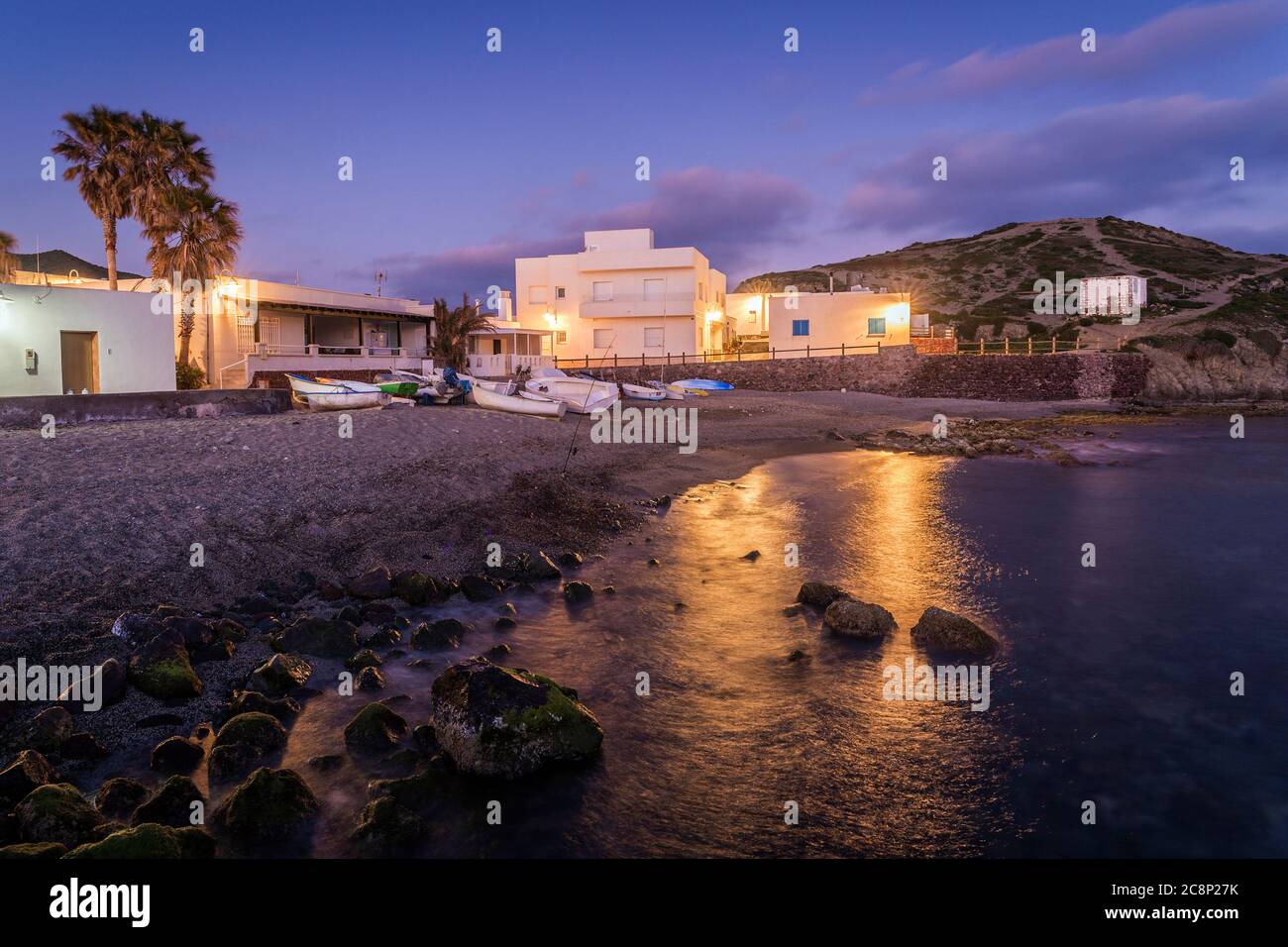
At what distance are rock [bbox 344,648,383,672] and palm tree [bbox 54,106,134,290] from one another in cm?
3153

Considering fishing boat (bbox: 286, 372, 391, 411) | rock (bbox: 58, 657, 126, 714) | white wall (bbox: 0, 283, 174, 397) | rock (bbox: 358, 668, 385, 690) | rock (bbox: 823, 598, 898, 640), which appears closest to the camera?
rock (bbox: 58, 657, 126, 714)

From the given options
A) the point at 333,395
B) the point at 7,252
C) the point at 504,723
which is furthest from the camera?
the point at 7,252

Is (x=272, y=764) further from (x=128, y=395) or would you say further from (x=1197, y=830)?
(x=128, y=395)

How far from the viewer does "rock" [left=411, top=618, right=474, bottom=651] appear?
8406 mm

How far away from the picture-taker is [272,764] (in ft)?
20.2

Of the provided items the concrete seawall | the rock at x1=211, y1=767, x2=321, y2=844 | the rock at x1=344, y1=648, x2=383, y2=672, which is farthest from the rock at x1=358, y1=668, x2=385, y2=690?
the concrete seawall

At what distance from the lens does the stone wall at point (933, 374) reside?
47688mm

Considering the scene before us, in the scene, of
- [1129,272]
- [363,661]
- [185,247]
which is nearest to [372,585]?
[363,661]

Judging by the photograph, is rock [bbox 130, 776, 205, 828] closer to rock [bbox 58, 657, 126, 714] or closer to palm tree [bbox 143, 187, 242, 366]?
rock [bbox 58, 657, 126, 714]

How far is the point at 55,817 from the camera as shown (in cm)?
488

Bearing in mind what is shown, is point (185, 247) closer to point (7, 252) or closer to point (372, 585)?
point (7, 252)

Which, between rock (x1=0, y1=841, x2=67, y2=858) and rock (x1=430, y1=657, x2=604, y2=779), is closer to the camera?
rock (x1=0, y1=841, x2=67, y2=858)

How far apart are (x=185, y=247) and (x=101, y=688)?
31997 mm

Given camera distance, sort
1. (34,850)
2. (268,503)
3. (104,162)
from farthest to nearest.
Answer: (104,162), (268,503), (34,850)
